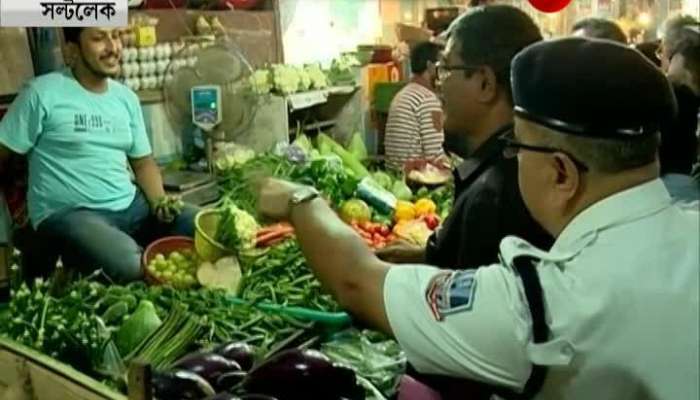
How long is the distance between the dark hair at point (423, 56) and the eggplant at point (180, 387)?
4563 mm

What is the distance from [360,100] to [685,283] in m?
6.22

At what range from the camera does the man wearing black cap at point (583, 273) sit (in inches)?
54.1

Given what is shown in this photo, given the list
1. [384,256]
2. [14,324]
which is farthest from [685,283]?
[14,324]

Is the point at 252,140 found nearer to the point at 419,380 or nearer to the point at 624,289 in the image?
the point at 419,380

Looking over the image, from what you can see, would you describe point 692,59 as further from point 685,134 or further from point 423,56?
point 423,56

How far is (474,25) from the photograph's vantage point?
8.13 ft

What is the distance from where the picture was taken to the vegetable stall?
92.3 inches

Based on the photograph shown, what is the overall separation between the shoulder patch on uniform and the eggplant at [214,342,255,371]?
1207 mm

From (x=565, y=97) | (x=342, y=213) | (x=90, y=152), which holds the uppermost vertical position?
(x=565, y=97)

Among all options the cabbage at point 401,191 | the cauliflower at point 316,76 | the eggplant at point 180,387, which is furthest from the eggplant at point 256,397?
the cauliflower at point 316,76

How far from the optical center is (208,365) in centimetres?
246

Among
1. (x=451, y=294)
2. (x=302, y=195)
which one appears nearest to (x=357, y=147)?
(x=302, y=195)

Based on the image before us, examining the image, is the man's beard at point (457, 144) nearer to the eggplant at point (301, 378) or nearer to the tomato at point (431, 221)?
the eggplant at point (301, 378)

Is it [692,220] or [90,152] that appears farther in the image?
[90,152]
